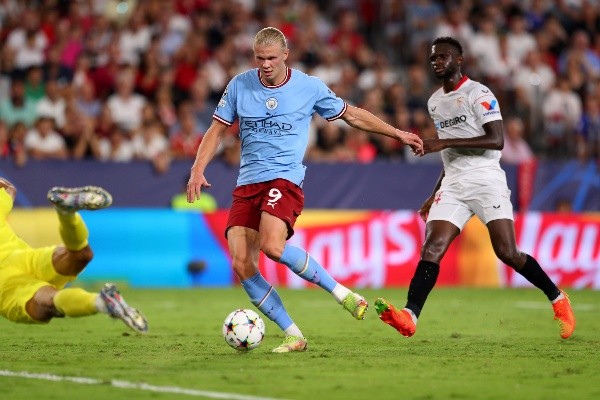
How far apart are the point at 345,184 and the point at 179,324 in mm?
7829

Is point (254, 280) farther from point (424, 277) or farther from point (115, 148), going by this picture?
point (115, 148)

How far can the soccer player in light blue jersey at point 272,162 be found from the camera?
8.94 metres

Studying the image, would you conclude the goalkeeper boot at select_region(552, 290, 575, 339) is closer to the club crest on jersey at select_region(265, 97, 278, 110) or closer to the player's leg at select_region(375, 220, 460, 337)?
the player's leg at select_region(375, 220, 460, 337)

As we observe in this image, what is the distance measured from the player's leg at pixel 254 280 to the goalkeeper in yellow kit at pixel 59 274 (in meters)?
1.35

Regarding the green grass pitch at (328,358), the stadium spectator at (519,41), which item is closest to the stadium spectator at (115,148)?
the green grass pitch at (328,358)

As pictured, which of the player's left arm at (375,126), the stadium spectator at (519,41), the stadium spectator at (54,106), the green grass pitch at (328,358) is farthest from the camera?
the stadium spectator at (519,41)

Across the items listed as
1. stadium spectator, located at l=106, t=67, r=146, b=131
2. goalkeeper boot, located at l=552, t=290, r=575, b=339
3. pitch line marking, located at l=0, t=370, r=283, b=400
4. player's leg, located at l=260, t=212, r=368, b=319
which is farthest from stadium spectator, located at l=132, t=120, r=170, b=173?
pitch line marking, located at l=0, t=370, r=283, b=400

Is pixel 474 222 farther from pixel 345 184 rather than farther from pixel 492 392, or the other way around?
pixel 492 392

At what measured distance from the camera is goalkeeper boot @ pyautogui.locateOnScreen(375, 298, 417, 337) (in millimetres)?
8891

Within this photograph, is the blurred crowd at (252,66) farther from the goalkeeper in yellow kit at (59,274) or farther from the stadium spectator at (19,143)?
the goalkeeper in yellow kit at (59,274)

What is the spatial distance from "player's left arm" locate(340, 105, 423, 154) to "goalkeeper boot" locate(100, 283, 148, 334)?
280 cm

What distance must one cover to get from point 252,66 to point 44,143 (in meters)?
4.21

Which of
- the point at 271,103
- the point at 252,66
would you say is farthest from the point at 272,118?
the point at 252,66

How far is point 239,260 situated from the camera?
8945 mm
